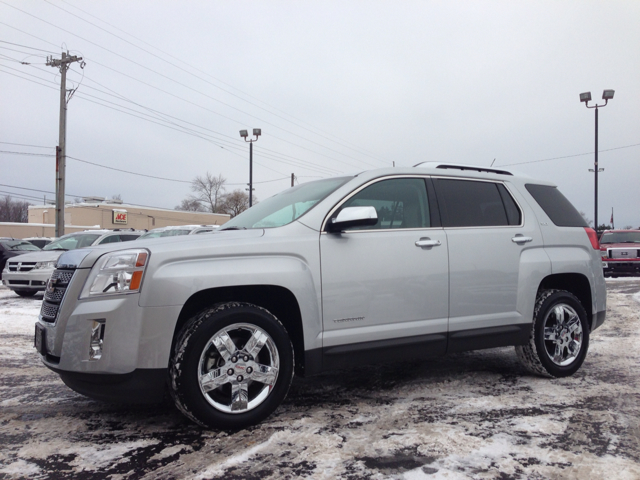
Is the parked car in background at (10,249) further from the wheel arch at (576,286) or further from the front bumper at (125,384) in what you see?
the wheel arch at (576,286)

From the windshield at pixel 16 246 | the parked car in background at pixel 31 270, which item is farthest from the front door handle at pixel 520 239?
the windshield at pixel 16 246

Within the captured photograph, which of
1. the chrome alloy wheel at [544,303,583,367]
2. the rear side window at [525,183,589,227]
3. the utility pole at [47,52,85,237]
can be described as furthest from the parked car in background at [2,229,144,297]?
the utility pole at [47,52,85,237]

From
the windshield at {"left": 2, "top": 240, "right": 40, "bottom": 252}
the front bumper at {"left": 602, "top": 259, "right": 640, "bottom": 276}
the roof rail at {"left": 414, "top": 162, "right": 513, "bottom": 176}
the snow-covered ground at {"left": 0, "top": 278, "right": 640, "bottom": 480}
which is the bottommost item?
the snow-covered ground at {"left": 0, "top": 278, "right": 640, "bottom": 480}

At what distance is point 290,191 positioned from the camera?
15.6ft

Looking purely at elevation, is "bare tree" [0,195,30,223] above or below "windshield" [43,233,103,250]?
above

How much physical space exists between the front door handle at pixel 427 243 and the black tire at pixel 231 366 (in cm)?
130

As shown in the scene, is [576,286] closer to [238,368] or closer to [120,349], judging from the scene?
[238,368]

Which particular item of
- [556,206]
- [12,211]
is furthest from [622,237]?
[12,211]

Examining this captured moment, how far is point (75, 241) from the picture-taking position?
44.6ft

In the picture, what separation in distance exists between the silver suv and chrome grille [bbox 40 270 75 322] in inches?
0.7

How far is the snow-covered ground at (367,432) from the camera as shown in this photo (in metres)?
2.82

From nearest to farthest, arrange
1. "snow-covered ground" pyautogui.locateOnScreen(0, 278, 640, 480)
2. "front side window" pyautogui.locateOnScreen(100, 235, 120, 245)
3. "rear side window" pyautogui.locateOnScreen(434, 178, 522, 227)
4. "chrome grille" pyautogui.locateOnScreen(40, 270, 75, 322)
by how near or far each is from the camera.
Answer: "snow-covered ground" pyautogui.locateOnScreen(0, 278, 640, 480) < "chrome grille" pyautogui.locateOnScreen(40, 270, 75, 322) < "rear side window" pyautogui.locateOnScreen(434, 178, 522, 227) < "front side window" pyautogui.locateOnScreen(100, 235, 120, 245)

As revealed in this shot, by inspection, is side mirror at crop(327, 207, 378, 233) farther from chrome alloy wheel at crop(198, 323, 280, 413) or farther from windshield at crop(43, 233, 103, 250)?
windshield at crop(43, 233, 103, 250)

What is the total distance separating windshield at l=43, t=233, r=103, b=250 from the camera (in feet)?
43.7
